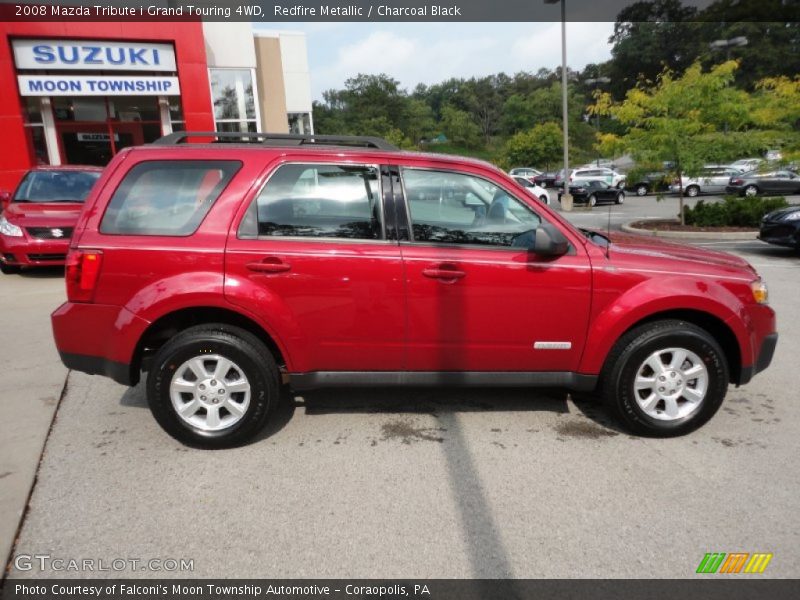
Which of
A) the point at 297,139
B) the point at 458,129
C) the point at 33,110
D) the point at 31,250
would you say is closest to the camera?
the point at 297,139

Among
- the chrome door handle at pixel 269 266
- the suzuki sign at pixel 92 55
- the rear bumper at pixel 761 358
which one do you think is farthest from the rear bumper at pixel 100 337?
the suzuki sign at pixel 92 55

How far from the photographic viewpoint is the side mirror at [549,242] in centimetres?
338

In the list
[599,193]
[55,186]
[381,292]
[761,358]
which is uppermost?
[55,186]

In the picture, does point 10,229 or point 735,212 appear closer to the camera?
point 10,229

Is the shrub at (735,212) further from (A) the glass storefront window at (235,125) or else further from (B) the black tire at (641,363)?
(A) the glass storefront window at (235,125)

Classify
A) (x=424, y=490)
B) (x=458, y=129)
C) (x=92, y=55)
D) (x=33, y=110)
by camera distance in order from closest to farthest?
(x=424, y=490) < (x=92, y=55) < (x=33, y=110) < (x=458, y=129)

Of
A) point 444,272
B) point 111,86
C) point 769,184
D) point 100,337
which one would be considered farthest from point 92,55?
point 769,184

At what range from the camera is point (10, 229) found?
868cm

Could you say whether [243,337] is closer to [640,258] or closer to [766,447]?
[640,258]

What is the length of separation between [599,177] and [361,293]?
86.8ft

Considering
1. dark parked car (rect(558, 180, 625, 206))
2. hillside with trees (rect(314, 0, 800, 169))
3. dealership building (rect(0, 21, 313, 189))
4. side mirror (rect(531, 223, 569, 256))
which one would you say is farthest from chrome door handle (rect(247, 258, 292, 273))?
dark parked car (rect(558, 180, 625, 206))

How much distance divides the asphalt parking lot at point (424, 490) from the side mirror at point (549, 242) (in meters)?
1.24

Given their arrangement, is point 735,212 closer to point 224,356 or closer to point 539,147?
point 224,356

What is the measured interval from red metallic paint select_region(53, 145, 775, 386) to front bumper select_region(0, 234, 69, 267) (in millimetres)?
6026
